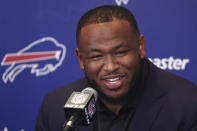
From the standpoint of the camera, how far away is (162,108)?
1332mm

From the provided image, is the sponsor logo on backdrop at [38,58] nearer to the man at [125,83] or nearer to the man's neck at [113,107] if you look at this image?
the man at [125,83]

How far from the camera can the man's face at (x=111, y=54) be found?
4.01 feet

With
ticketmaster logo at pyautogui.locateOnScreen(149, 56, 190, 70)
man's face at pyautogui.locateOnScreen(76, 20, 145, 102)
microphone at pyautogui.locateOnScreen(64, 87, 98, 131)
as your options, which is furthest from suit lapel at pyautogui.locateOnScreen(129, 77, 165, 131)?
ticketmaster logo at pyautogui.locateOnScreen(149, 56, 190, 70)

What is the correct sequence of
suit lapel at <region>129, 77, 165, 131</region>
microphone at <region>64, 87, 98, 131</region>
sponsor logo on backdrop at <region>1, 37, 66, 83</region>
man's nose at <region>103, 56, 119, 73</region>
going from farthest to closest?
1. sponsor logo on backdrop at <region>1, 37, 66, 83</region>
2. suit lapel at <region>129, 77, 165, 131</region>
3. man's nose at <region>103, 56, 119, 73</region>
4. microphone at <region>64, 87, 98, 131</region>

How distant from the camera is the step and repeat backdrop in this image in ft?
6.69

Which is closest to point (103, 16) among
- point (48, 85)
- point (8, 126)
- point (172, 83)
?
point (172, 83)

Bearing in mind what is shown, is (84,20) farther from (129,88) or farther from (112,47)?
(129,88)

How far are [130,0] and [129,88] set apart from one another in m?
0.92

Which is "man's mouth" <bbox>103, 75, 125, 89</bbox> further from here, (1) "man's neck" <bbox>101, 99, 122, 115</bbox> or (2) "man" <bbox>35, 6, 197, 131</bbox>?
(1) "man's neck" <bbox>101, 99, 122, 115</bbox>

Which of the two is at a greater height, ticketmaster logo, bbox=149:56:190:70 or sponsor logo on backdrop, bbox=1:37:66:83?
sponsor logo on backdrop, bbox=1:37:66:83

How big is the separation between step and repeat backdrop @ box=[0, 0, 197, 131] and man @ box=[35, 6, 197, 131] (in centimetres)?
63

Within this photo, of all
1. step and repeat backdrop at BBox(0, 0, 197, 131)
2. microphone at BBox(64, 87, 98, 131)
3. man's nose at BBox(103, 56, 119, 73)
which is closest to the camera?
microphone at BBox(64, 87, 98, 131)

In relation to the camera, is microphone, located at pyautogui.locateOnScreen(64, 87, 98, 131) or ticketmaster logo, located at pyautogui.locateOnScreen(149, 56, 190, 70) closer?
microphone, located at pyautogui.locateOnScreen(64, 87, 98, 131)

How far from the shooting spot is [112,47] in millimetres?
1217
